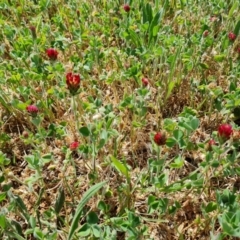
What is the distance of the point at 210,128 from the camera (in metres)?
1.92

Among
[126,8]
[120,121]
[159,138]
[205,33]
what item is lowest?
[120,121]

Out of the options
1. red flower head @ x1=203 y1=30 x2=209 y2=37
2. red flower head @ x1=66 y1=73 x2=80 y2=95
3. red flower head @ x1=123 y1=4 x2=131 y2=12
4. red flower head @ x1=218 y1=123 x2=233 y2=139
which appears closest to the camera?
red flower head @ x1=218 y1=123 x2=233 y2=139

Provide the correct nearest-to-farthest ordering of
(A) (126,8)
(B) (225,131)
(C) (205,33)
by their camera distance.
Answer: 1. (B) (225,131)
2. (C) (205,33)
3. (A) (126,8)

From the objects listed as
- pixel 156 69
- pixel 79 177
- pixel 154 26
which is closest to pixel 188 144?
pixel 79 177

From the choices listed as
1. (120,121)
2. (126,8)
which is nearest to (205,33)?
(126,8)

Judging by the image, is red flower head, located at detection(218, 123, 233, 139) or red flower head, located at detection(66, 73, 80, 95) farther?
red flower head, located at detection(66, 73, 80, 95)

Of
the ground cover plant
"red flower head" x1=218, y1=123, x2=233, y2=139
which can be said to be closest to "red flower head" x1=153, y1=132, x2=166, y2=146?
the ground cover plant

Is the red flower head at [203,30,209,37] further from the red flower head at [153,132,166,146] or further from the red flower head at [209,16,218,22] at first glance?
the red flower head at [153,132,166,146]

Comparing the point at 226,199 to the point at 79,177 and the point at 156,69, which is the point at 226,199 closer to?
the point at 79,177

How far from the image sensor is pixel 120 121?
1.88 m

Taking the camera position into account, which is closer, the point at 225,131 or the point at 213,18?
the point at 225,131

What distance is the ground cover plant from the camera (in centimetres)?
152

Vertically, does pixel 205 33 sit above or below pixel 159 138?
above

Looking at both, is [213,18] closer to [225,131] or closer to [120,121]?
[120,121]
